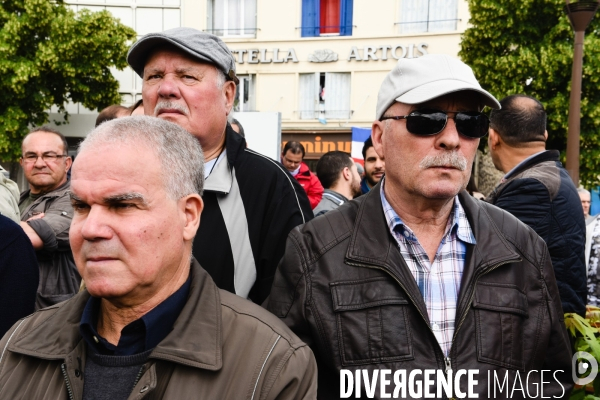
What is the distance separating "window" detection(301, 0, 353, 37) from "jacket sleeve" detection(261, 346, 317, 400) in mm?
23882

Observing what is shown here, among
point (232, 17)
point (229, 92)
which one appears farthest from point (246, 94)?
point (229, 92)

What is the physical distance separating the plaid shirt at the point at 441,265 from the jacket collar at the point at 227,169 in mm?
658

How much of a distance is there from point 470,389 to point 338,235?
2.34 ft

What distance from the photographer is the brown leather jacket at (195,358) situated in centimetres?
179

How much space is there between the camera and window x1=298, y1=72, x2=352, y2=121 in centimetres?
2439

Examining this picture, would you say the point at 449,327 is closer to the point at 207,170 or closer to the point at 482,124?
the point at 482,124

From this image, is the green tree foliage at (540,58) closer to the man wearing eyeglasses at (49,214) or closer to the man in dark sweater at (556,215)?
the man in dark sweater at (556,215)

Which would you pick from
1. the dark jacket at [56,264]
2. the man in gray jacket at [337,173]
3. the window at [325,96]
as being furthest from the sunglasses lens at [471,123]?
the window at [325,96]

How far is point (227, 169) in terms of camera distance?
9.15 ft

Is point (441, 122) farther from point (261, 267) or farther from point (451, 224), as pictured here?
point (261, 267)

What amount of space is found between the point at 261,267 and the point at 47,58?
20835 mm

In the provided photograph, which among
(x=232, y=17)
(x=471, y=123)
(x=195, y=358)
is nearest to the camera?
(x=195, y=358)

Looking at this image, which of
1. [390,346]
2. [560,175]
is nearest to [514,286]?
[390,346]

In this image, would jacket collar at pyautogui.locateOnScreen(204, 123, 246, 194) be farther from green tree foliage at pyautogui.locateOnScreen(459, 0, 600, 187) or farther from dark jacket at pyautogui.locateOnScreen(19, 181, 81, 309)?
green tree foliage at pyautogui.locateOnScreen(459, 0, 600, 187)
